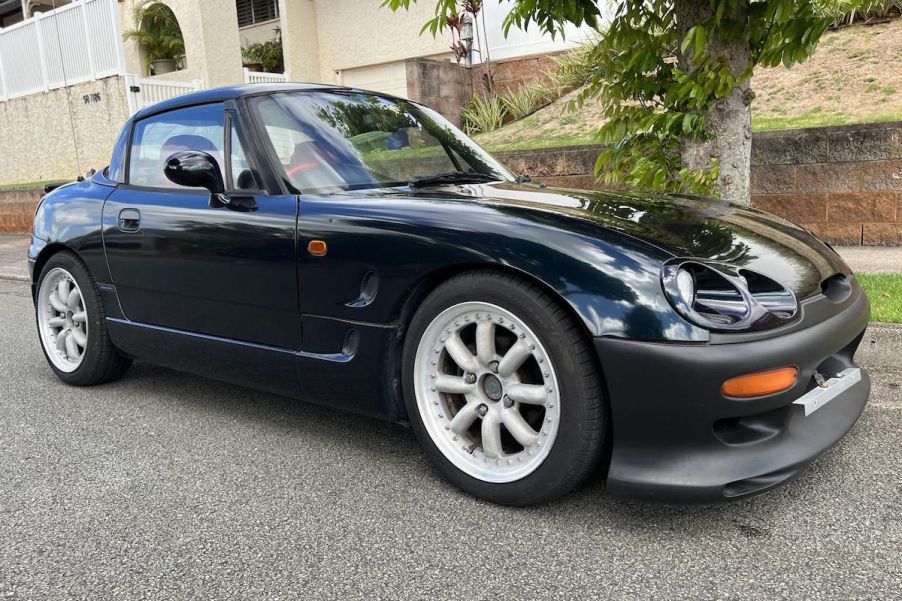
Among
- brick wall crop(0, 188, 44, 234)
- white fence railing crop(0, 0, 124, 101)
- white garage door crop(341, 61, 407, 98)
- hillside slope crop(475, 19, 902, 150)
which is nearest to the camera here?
hillside slope crop(475, 19, 902, 150)

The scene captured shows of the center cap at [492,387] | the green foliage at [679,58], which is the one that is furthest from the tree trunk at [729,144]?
the center cap at [492,387]

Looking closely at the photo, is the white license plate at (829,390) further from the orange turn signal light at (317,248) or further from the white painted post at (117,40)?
the white painted post at (117,40)

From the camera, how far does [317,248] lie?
113 inches

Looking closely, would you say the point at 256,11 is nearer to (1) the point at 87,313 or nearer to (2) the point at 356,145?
(1) the point at 87,313

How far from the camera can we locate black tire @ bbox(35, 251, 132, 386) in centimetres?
398

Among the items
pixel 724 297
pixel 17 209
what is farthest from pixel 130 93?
pixel 724 297

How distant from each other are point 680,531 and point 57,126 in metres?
16.9

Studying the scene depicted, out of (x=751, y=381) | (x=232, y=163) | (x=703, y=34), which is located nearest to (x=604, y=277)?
(x=751, y=381)

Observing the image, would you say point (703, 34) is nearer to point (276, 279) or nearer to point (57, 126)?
point (276, 279)

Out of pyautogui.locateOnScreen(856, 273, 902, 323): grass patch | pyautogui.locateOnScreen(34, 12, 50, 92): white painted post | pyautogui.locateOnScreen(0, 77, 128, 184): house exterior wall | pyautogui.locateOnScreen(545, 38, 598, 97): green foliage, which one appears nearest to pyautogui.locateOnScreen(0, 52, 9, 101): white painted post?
pyautogui.locateOnScreen(0, 77, 128, 184): house exterior wall

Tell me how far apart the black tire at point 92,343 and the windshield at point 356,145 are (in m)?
1.51

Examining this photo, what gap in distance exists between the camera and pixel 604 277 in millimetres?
2279

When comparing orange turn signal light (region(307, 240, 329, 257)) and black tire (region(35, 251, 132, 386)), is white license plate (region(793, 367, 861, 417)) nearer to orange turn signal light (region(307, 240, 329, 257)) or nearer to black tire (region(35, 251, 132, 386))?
orange turn signal light (region(307, 240, 329, 257))

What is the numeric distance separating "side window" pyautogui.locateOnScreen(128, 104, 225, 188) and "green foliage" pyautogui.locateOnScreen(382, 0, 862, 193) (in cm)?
139
